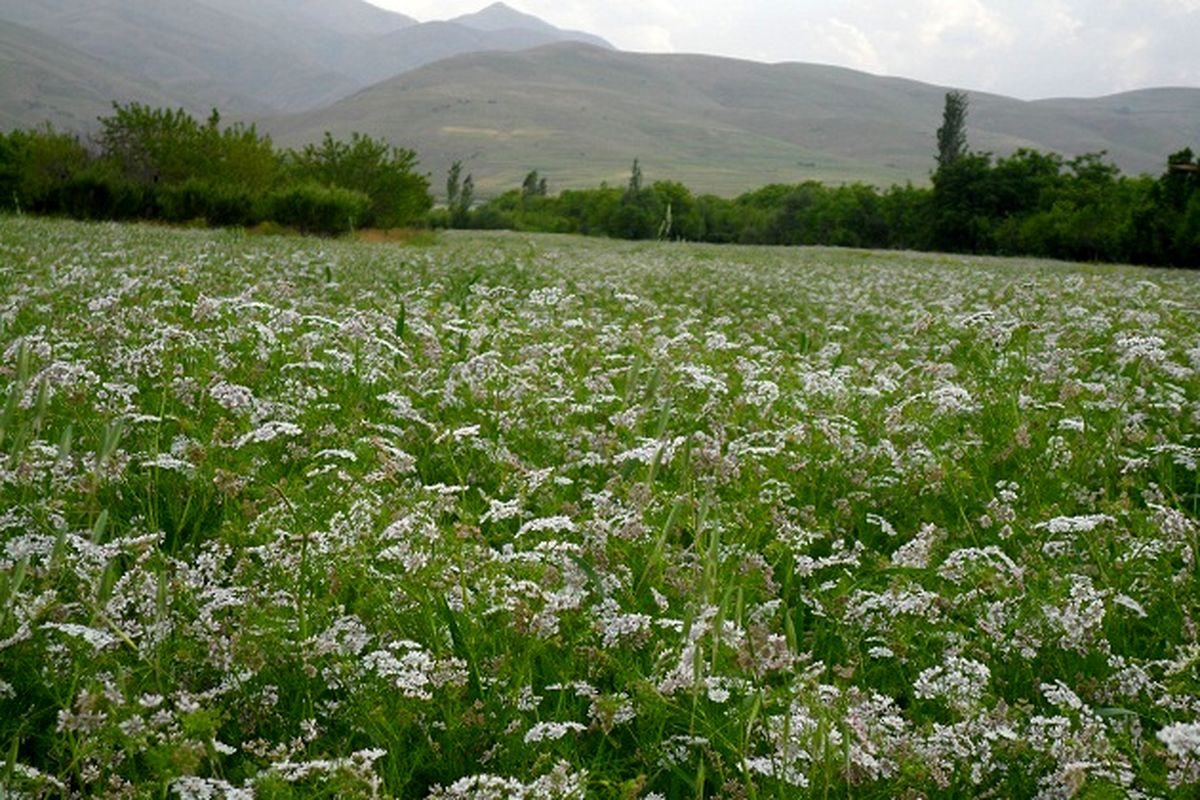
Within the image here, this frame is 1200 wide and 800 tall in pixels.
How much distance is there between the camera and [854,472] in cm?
581

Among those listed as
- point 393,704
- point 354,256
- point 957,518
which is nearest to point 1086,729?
point 393,704

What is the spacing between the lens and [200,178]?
53.0 meters

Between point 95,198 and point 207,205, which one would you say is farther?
point 207,205

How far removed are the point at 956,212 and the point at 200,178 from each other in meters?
56.0

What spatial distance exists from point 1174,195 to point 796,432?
58455 mm

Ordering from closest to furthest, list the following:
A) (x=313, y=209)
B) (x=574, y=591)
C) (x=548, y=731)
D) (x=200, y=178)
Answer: (x=548, y=731) → (x=574, y=591) → (x=313, y=209) → (x=200, y=178)

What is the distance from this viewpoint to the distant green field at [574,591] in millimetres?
2889

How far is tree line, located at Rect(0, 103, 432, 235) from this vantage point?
148 ft

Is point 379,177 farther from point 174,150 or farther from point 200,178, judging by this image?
point 174,150

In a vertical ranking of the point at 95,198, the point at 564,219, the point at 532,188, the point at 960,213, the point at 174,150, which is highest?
the point at 532,188

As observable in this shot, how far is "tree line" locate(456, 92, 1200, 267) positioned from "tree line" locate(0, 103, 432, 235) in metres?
15.8

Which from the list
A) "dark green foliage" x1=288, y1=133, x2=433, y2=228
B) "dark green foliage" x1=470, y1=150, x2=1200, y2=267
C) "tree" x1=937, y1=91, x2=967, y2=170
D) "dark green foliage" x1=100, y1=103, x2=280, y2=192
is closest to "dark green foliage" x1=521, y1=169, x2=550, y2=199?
"dark green foliage" x1=470, y1=150, x2=1200, y2=267

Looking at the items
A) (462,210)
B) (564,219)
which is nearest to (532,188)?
(564,219)

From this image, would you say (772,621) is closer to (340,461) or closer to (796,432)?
(796,432)
